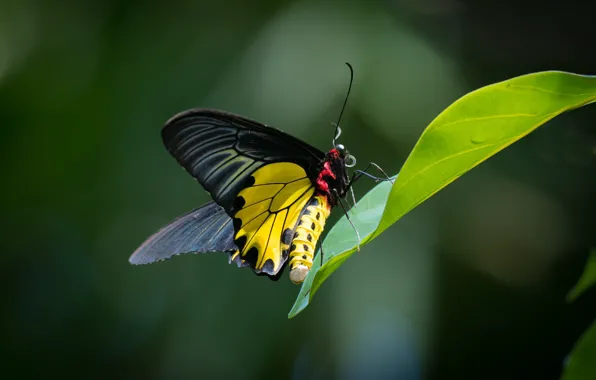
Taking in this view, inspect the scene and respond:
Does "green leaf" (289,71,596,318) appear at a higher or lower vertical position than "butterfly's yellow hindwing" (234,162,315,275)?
higher

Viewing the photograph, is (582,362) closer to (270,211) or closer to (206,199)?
(270,211)

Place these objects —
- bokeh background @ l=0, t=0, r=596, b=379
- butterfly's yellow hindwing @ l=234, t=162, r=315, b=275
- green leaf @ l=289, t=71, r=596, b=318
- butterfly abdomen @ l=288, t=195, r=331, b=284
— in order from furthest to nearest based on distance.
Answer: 1. bokeh background @ l=0, t=0, r=596, b=379
2. butterfly's yellow hindwing @ l=234, t=162, r=315, b=275
3. butterfly abdomen @ l=288, t=195, r=331, b=284
4. green leaf @ l=289, t=71, r=596, b=318

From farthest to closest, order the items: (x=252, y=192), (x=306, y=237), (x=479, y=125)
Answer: (x=252, y=192) < (x=306, y=237) < (x=479, y=125)

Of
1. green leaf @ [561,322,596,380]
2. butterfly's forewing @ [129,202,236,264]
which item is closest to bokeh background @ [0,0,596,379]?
butterfly's forewing @ [129,202,236,264]

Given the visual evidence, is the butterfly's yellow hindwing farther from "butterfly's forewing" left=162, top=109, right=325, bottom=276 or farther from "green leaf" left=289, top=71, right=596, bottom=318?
"green leaf" left=289, top=71, right=596, bottom=318

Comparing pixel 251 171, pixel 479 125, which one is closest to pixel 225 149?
pixel 251 171

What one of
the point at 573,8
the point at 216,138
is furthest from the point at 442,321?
the point at 216,138

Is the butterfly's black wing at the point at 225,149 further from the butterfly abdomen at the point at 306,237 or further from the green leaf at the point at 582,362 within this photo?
the green leaf at the point at 582,362

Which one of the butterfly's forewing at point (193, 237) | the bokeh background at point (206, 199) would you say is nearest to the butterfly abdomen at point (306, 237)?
the butterfly's forewing at point (193, 237)
